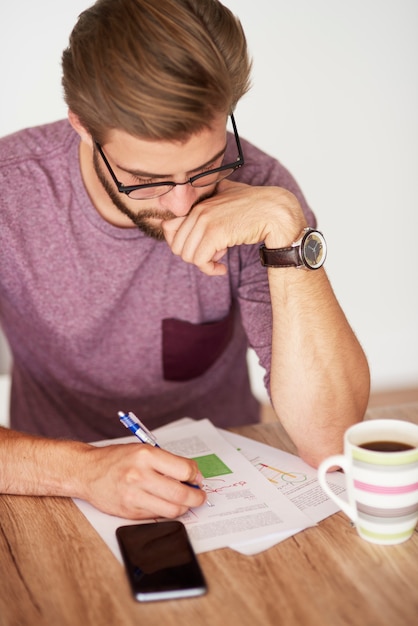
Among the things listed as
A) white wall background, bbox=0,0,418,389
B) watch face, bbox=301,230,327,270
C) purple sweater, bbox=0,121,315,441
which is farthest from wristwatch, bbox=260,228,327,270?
white wall background, bbox=0,0,418,389

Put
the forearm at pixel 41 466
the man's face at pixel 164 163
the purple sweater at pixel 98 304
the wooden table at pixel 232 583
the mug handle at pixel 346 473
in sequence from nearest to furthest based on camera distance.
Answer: the wooden table at pixel 232 583 → the mug handle at pixel 346 473 → the forearm at pixel 41 466 → the man's face at pixel 164 163 → the purple sweater at pixel 98 304

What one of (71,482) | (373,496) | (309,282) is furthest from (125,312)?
(373,496)

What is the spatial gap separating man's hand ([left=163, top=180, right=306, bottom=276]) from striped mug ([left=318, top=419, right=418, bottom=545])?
45cm

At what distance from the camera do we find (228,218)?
1.37 meters

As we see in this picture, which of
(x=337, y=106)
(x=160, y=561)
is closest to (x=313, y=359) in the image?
(x=160, y=561)

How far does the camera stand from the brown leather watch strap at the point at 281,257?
4.47ft

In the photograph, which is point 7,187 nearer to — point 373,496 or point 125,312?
point 125,312

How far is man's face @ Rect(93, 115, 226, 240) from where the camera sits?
4.12ft

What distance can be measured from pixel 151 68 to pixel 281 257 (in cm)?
41

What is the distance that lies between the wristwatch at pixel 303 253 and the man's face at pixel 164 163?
180mm

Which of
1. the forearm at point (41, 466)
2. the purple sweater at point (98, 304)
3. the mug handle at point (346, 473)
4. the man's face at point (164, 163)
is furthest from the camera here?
the purple sweater at point (98, 304)

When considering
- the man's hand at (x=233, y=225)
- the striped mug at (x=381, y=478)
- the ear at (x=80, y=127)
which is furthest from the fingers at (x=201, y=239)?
the striped mug at (x=381, y=478)

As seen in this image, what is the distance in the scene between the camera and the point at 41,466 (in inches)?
45.9

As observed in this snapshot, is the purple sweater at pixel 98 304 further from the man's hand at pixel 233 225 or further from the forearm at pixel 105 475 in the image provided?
the forearm at pixel 105 475
